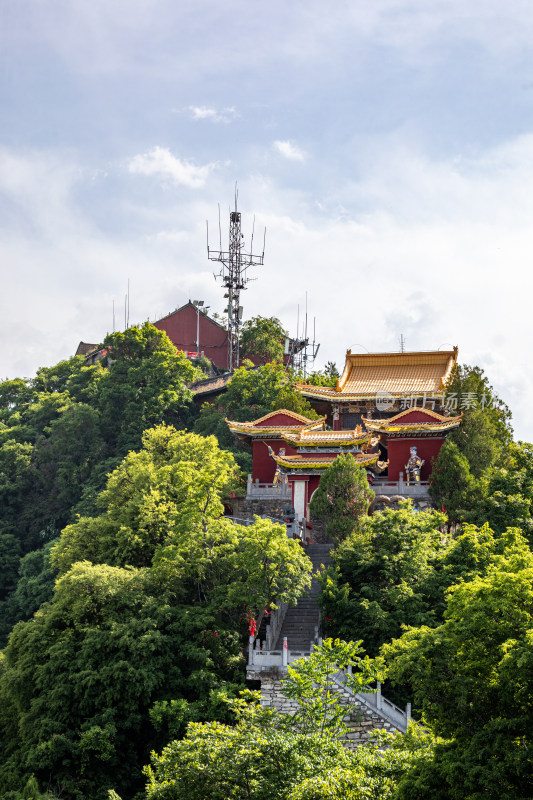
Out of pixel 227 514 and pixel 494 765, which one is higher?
pixel 227 514

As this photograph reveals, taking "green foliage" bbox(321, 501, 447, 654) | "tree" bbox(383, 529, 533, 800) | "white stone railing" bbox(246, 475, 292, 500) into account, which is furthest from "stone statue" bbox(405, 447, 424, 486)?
"tree" bbox(383, 529, 533, 800)

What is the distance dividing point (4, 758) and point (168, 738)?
4775 millimetres

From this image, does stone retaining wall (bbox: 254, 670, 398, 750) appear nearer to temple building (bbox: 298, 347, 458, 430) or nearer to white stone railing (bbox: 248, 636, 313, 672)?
white stone railing (bbox: 248, 636, 313, 672)

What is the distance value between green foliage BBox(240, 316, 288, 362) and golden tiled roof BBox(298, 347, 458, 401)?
11.8 metres

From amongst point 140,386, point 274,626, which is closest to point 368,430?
point 274,626

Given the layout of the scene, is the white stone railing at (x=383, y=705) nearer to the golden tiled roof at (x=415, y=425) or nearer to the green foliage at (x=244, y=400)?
the golden tiled roof at (x=415, y=425)

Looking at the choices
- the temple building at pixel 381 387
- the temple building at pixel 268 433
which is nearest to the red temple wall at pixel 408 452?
the temple building at pixel 268 433

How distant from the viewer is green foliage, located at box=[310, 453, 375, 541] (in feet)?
88.8

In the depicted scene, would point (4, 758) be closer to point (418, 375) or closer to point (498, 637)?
point (498, 637)

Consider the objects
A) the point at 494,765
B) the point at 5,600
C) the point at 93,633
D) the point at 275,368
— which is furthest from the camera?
the point at 275,368

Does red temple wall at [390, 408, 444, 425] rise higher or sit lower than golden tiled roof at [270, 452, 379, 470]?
higher

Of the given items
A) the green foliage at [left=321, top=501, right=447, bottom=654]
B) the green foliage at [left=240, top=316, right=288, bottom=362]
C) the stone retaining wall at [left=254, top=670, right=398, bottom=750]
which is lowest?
the stone retaining wall at [left=254, top=670, right=398, bottom=750]

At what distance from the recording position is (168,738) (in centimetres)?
2158

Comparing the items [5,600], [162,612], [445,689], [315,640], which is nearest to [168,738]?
[162,612]
